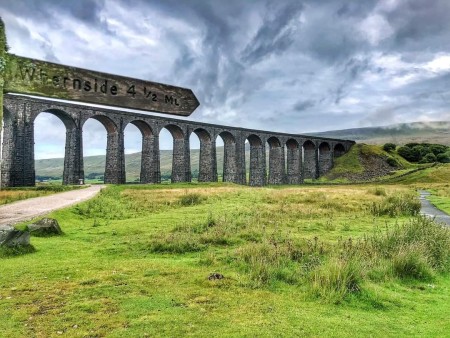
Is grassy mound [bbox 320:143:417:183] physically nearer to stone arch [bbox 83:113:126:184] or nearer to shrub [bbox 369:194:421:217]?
stone arch [bbox 83:113:126:184]

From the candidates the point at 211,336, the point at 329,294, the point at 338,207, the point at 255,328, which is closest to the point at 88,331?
the point at 211,336

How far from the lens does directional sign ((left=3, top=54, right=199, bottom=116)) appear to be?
4.82m

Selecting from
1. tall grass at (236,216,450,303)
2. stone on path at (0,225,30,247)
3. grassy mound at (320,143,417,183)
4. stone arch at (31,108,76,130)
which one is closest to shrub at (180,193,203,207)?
tall grass at (236,216,450,303)

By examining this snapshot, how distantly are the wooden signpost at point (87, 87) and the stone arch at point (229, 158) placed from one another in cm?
6434

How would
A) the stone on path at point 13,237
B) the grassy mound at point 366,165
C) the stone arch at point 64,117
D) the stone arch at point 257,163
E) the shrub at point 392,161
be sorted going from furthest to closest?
1. the shrub at point 392,161
2. the grassy mound at point 366,165
3. the stone arch at point 257,163
4. the stone arch at point 64,117
5. the stone on path at point 13,237

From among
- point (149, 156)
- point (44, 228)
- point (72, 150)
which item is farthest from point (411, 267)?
point (149, 156)

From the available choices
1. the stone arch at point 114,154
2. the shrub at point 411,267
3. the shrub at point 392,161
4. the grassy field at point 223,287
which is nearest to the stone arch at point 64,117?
the stone arch at point 114,154

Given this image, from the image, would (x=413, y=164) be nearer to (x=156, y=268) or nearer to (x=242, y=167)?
(x=242, y=167)

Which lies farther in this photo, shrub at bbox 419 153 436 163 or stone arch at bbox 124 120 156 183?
shrub at bbox 419 153 436 163

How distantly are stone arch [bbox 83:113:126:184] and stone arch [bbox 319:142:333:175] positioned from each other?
5322 cm

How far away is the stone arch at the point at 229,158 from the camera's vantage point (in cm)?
7088

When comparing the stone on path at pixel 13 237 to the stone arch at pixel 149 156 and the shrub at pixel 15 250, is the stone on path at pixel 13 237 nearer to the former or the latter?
the shrub at pixel 15 250

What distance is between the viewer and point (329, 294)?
661cm

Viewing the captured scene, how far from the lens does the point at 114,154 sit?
54188 millimetres
